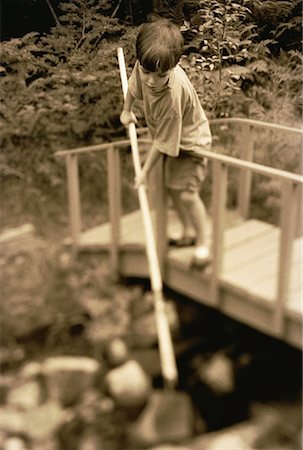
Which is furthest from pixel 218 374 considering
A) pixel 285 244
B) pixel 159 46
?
pixel 159 46

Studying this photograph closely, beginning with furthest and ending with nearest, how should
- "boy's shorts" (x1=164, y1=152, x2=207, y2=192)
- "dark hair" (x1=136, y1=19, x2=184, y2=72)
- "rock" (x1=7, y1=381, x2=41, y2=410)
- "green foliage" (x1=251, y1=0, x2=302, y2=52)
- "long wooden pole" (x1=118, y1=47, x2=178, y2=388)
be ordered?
"green foliage" (x1=251, y1=0, x2=302, y2=52), "boy's shorts" (x1=164, y1=152, x2=207, y2=192), "rock" (x1=7, y1=381, x2=41, y2=410), "dark hair" (x1=136, y1=19, x2=184, y2=72), "long wooden pole" (x1=118, y1=47, x2=178, y2=388)

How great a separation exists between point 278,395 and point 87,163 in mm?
613

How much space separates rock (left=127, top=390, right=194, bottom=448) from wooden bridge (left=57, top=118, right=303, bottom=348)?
26 cm

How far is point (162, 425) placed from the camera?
0.97 meters

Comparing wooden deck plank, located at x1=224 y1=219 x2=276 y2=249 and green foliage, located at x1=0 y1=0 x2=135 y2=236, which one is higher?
green foliage, located at x1=0 y1=0 x2=135 y2=236

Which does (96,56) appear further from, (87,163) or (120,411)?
(120,411)

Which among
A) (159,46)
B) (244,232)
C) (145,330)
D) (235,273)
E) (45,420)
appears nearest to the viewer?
(159,46)

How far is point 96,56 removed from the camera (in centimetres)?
114

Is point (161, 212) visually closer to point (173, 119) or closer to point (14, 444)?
point (173, 119)

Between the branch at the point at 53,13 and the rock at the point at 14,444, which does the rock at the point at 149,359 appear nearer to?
the rock at the point at 14,444

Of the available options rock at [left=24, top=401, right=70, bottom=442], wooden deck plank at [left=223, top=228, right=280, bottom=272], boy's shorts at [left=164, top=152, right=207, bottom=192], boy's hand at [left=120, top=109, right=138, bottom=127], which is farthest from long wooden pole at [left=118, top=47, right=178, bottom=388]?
wooden deck plank at [left=223, top=228, right=280, bottom=272]

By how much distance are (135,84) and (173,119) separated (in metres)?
0.09

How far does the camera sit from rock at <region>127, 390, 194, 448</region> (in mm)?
950

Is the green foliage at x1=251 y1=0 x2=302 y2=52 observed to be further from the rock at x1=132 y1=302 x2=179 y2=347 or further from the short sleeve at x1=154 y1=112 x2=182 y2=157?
the rock at x1=132 y1=302 x2=179 y2=347
